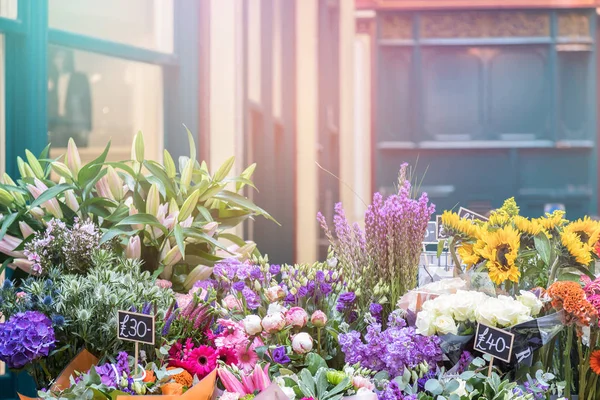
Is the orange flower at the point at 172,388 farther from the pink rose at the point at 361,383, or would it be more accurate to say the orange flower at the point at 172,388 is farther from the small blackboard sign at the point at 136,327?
the pink rose at the point at 361,383

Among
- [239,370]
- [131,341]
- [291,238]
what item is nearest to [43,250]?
[131,341]

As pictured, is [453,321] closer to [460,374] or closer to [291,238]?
[460,374]

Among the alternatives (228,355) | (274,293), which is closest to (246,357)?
(228,355)

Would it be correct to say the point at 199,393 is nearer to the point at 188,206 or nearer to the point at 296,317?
Answer: the point at 296,317

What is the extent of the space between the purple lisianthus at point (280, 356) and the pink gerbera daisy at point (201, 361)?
0.10 meters

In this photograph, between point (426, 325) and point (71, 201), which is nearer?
point (426, 325)

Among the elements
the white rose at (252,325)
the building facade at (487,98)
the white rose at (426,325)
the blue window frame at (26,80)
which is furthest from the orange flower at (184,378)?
the building facade at (487,98)

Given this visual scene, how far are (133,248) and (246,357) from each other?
38 centimetres

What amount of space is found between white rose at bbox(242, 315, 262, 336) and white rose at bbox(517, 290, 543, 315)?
0.42 meters

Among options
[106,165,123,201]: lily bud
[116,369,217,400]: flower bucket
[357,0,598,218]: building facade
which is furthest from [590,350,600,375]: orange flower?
[357,0,598,218]: building facade

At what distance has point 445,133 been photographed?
16.1 feet

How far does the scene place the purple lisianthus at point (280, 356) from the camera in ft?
3.74

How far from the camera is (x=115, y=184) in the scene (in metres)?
1.54

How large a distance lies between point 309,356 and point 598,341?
1.51 feet
